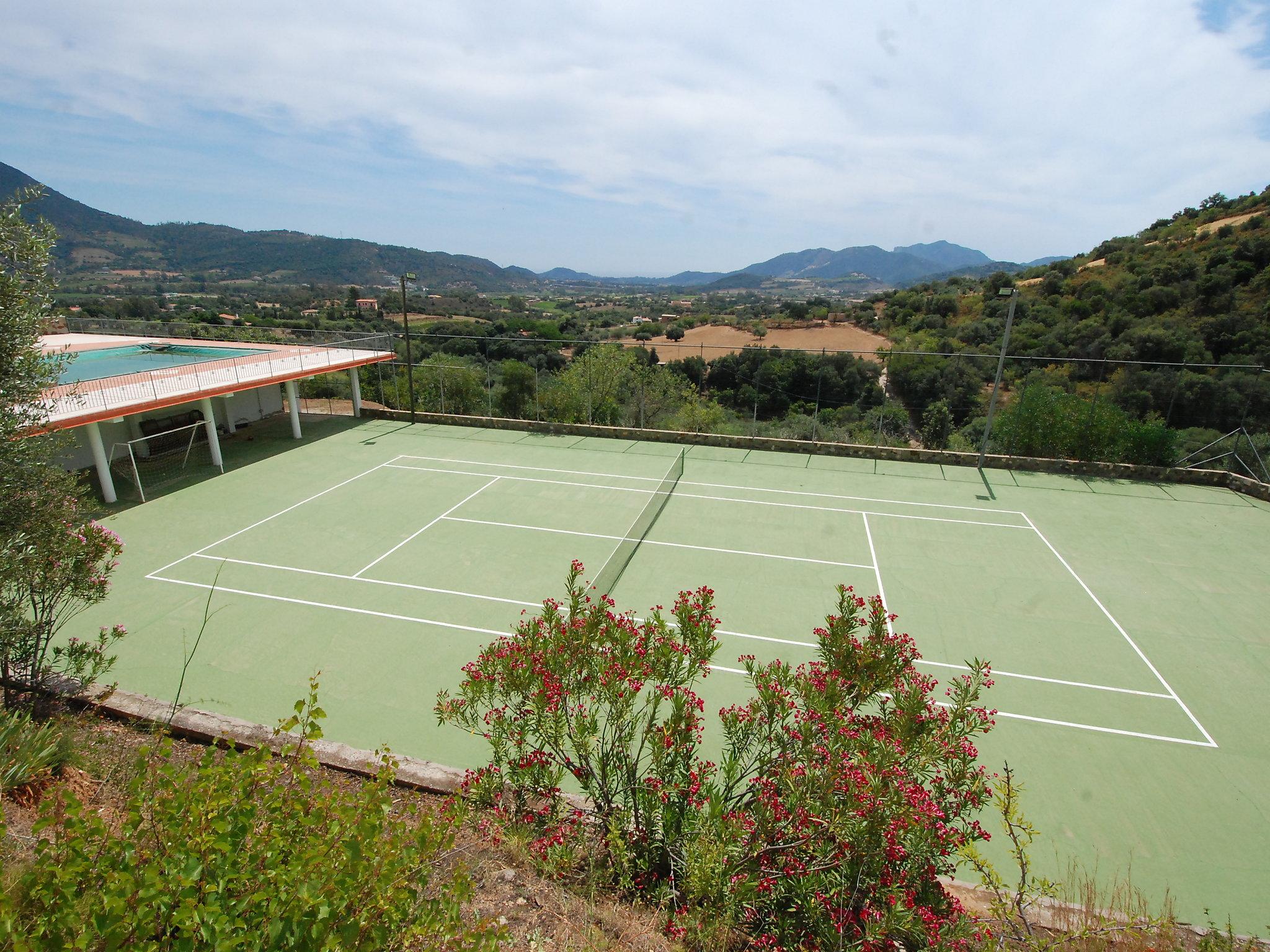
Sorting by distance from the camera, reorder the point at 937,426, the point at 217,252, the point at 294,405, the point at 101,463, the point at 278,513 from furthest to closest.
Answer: the point at 217,252 < the point at 294,405 < the point at 937,426 < the point at 101,463 < the point at 278,513

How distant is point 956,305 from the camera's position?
46.2m

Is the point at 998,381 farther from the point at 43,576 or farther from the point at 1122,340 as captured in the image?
the point at 43,576

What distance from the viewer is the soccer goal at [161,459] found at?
1567 cm

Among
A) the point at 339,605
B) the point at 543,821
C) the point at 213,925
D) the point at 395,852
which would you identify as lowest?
the point at 339,605

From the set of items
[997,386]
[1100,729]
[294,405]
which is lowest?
[1100,729]

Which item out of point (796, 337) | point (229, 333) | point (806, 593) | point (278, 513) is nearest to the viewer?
point (806, 593)

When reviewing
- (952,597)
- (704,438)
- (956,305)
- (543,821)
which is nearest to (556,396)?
(704,438)

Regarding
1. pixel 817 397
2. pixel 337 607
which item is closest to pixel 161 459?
pixel 337 607

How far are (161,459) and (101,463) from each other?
3363 mm

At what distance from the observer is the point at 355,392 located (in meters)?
21.6

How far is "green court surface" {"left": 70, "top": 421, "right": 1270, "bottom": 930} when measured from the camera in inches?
280

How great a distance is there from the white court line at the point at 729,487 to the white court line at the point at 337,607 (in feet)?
24.0

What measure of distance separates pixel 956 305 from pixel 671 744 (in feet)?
162

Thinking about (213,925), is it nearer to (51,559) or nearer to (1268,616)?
(51,559)
